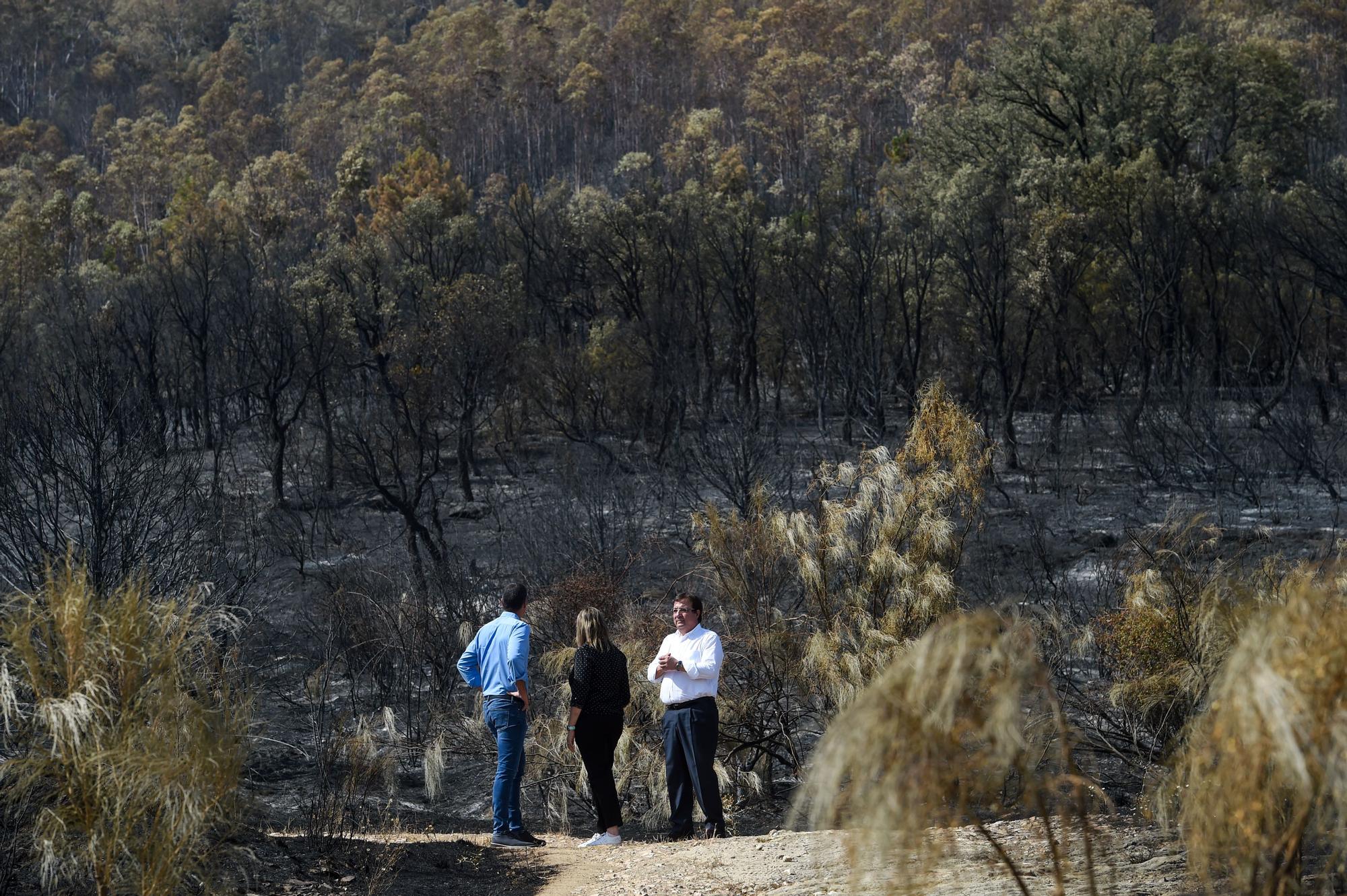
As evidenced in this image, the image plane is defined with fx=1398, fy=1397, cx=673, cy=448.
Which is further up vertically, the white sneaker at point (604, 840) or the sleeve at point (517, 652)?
the sleeve at point (517, 652)

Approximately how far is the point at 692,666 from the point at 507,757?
52.4 inches

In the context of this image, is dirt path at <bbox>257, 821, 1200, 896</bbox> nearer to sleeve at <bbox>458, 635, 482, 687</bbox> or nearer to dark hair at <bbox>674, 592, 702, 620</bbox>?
sleeve at <bbox>458, 635, 482, 687</bbox>

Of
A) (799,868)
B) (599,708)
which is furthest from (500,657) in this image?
(799,868)

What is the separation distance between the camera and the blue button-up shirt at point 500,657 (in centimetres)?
824

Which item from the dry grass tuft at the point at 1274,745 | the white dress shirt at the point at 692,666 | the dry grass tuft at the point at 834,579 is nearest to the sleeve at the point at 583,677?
the white dress shirt at the point at 692,666

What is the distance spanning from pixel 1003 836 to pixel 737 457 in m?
17.4

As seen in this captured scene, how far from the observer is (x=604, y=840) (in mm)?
8281

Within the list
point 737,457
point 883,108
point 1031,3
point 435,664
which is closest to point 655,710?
point 435,664

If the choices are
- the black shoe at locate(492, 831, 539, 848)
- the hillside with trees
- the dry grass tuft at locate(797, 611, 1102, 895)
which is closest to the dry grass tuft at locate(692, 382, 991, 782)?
the hillside with trees

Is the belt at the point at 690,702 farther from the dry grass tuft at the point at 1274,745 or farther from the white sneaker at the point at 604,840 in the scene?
the dry grass tuft at the point at 1274,745

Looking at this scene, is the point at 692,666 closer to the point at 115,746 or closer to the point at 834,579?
the point at 115,746

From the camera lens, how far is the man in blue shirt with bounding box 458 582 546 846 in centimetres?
826

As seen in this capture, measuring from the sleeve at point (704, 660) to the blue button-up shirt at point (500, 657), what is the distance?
1.02 metres

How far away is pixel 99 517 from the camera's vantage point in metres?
15.0
